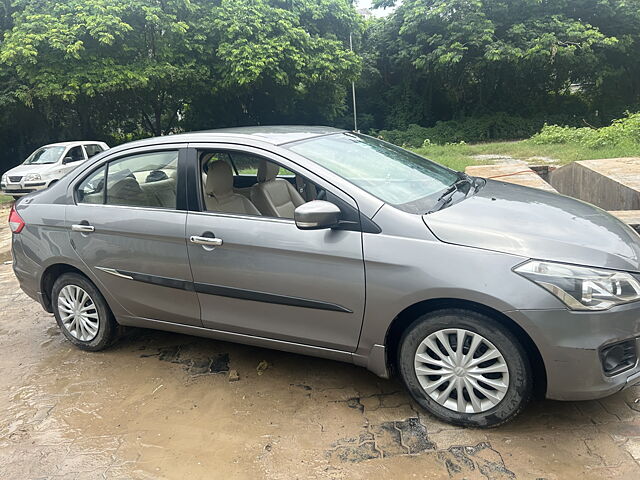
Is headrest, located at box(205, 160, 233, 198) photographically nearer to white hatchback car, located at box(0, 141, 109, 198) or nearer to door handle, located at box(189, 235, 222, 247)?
door handle, located at box(189, 235, 222, 247)

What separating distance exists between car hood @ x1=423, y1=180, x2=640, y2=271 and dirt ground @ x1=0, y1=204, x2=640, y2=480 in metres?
0.92

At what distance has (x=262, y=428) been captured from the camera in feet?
10.1

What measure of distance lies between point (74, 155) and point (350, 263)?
14260 millimetres

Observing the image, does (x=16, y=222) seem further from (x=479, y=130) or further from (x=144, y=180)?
(x=479, y=130)

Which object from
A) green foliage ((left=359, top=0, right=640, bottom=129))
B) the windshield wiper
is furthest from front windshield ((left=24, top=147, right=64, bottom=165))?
green foliage ((left=359, top=0, right=640, bottom=129))

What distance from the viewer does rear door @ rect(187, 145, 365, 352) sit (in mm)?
3006

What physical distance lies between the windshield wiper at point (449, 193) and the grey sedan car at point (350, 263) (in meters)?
0.03

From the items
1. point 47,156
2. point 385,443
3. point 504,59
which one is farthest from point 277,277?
point 504,59

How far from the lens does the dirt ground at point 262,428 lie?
105 inches

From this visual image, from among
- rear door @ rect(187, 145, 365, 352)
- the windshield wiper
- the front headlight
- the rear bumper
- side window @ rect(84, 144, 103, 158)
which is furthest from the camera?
side window @ rect(84, 144, 103, 158)

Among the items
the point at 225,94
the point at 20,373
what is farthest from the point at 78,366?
the point at 225,94

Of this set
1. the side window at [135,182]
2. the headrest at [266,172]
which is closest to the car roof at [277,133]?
the headrest at [266,172]

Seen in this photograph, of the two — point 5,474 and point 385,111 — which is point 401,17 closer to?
point 385,111

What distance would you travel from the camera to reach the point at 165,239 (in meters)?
3.54
